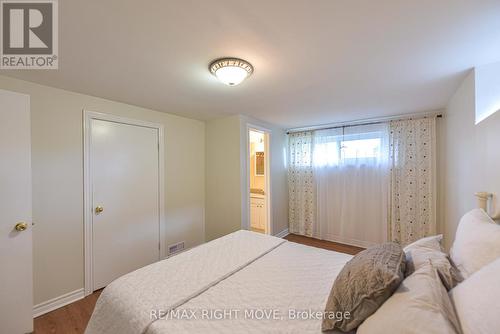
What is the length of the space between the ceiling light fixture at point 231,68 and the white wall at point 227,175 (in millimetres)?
1459

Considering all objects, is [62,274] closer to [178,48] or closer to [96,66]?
[96,66]

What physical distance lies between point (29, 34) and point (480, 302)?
258cm

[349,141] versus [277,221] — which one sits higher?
[349,141]

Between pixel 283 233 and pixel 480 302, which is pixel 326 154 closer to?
pixel 283 233

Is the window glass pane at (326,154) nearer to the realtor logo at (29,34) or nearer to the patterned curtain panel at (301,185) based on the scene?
the patterned curtain panel at (301,185)

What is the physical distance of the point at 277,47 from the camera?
55.9 inches

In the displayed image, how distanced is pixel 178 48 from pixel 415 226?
3.83m

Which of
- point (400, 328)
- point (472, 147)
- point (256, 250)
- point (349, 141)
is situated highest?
point (349, 141)

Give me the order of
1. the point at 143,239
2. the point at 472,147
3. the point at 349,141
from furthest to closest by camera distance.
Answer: the point at 349,141 < the point at 143,239 < the point at 472,147

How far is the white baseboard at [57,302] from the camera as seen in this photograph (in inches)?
76.3

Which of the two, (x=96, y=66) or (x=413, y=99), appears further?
(x=413, y=99)

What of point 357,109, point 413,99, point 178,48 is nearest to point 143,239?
point 178,48

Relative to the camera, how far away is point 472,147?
5.84ft

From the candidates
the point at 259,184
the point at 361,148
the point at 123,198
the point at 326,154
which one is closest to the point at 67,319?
the point at 123,198
